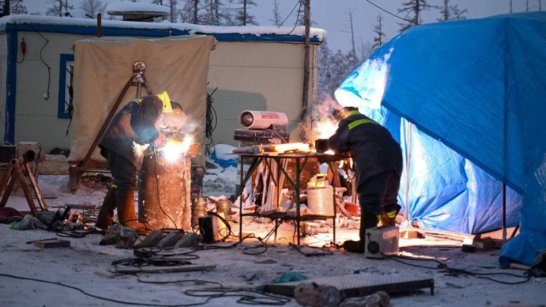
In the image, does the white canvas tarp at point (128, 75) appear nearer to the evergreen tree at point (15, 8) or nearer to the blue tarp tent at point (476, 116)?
the blue tarp tent at point (476, 116)

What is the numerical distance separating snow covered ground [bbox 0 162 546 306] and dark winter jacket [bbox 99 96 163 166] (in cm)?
104

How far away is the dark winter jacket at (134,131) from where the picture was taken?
35.1 feet

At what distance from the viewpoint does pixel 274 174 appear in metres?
13.2

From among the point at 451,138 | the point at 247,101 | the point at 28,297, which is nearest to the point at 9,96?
the point at 247,101

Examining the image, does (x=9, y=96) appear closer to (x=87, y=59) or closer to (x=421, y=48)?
(x=87, y=59)

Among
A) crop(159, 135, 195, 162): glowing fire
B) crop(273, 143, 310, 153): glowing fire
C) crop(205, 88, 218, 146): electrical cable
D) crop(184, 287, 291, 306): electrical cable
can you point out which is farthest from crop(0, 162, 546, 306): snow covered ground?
crop(205, 88, 218, 146): electrical cable

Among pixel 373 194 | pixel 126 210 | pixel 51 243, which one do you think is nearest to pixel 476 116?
pixel 373 194

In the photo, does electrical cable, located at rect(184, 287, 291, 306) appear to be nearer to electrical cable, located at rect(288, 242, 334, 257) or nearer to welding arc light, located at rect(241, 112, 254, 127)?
electrical cable, located at rect(288, 242, 334, 257)

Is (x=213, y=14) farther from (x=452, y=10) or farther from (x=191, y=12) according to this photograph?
(x=452, y=10)

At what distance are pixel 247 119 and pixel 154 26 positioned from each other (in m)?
5.81

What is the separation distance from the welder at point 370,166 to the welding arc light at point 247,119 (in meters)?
4.34

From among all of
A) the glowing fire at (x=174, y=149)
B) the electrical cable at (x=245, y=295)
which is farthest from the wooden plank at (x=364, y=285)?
the glowing fire at (x=174, y=149)

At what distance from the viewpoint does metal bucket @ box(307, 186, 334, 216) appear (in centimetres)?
1101

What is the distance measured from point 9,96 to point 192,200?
8.98m
